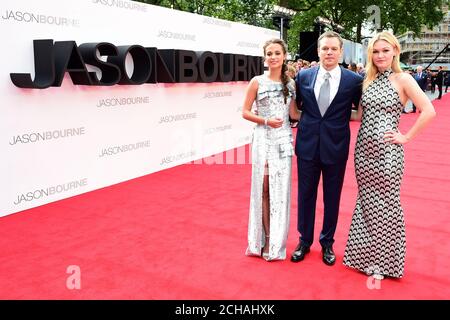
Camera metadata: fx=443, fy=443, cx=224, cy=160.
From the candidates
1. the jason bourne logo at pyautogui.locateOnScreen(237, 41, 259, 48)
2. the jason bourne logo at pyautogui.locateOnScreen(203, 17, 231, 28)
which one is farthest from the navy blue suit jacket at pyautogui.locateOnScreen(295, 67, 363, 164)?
the jason bourne logo at pyautogui.locateOnScreen(237, 41, 259, 48)

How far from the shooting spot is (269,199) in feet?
11.2

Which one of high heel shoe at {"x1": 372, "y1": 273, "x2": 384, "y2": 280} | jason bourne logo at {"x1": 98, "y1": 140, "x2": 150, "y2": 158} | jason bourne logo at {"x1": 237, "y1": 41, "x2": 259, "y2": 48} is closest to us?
high heel shoe at {"x1": 372, "y1": 273, "x2": 384, "y2": 280}

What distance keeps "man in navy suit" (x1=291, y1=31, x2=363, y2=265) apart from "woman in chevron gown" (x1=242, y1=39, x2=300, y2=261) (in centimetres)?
11

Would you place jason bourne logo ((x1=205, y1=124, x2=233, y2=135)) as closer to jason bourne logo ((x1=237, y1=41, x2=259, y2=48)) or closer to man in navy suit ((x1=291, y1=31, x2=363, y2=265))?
jason bourne logo ((x1=237, y1=41, x2=259, y2=48))

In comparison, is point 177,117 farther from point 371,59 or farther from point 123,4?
point 371,59

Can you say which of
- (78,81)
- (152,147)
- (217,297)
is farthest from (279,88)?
(152,147)

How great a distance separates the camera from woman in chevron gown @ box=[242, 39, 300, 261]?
324 cm

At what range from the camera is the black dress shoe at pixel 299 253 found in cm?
342

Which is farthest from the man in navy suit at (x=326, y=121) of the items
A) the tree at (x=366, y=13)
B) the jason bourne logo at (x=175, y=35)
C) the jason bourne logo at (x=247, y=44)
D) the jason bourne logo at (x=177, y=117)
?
the tree at (x=366, y=13)

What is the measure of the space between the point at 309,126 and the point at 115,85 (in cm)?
337

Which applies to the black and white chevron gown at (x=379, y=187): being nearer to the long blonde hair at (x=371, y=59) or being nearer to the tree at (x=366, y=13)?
the long blonde hair at (x=371, y=59)

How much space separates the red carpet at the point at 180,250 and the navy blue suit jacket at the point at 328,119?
890mm
